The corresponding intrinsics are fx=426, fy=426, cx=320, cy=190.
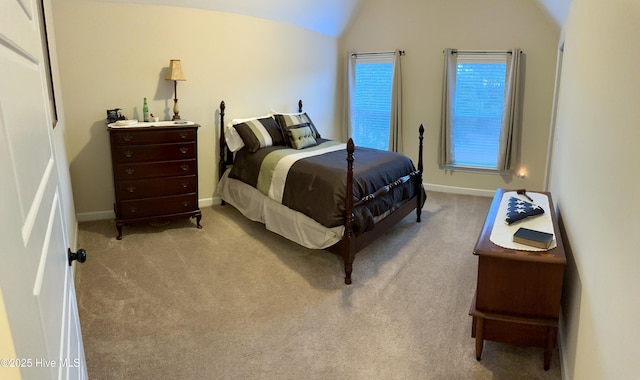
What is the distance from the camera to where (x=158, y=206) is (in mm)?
4008

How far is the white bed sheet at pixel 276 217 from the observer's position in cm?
335

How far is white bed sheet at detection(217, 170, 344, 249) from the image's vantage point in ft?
11.0

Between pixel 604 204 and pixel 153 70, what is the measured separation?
160 inches

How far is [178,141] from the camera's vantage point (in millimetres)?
3979

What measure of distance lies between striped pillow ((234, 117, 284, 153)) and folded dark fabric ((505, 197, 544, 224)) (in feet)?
8.05

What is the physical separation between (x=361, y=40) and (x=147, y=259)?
418 cm

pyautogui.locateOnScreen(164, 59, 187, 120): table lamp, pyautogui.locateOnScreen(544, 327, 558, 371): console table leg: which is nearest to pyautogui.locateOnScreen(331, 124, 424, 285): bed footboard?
pyautogui.locateOnScreen(544, 327, 558, 371): console table leg

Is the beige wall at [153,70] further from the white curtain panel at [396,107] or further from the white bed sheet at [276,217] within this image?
the white curtain panel at [396,107]

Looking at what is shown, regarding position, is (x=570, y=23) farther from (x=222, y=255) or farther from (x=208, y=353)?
(x=208, y=353)

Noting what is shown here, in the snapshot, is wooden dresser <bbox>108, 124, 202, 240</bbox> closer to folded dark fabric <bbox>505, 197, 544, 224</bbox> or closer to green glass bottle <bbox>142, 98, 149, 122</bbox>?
green glass bottle <bbox>142, 98, 149, 122</bbox>

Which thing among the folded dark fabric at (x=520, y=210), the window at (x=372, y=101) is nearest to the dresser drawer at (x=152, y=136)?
the folded dark fabric at (x=520, y=210)

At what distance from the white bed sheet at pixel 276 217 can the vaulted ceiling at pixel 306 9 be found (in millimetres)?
1797

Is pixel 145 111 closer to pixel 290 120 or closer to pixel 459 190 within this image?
pixel 290 120

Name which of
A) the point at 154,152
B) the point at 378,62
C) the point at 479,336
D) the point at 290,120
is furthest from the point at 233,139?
the point at 479,336
